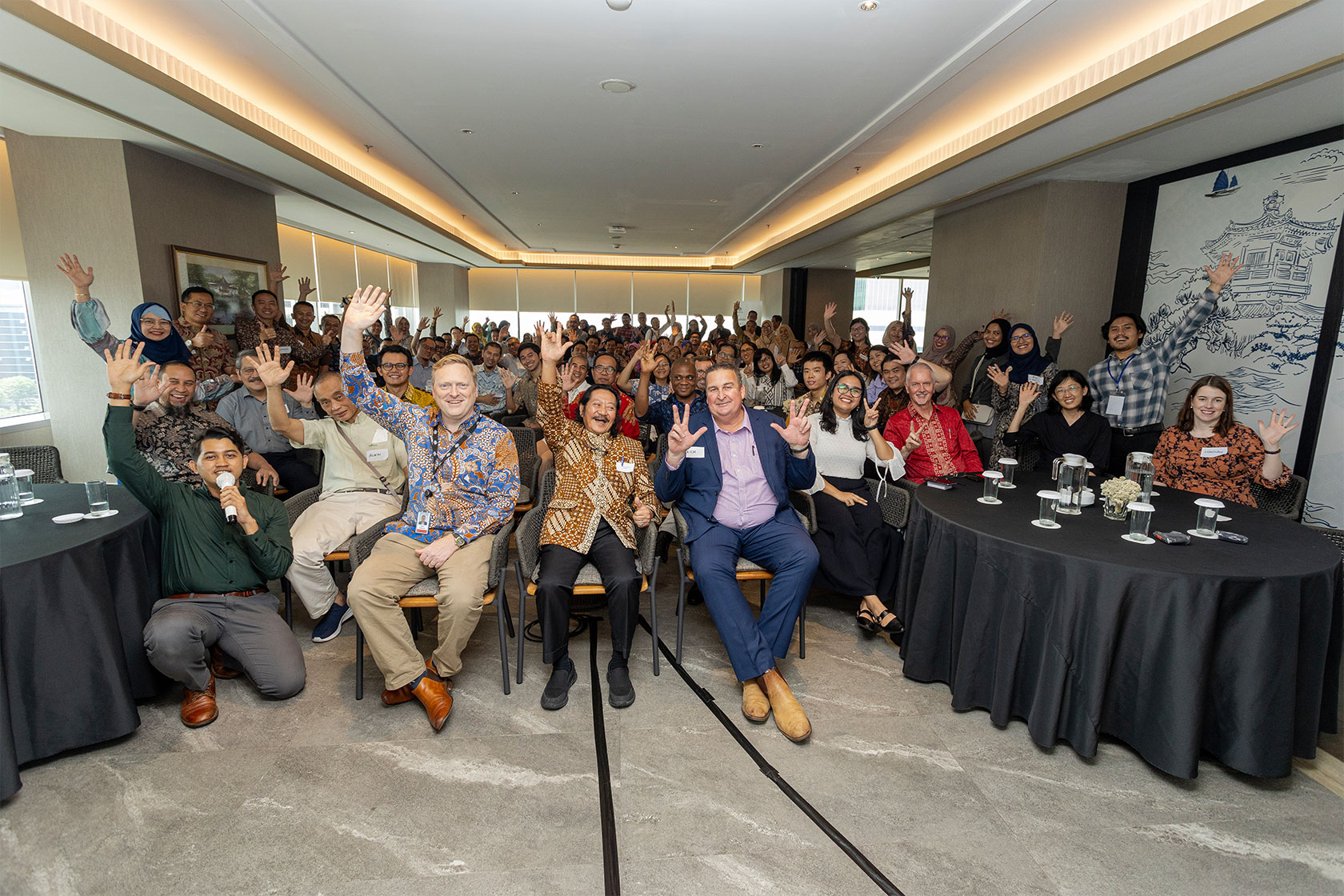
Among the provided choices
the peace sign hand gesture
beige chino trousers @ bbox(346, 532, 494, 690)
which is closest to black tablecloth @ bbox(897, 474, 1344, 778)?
the peace sign hand gesture

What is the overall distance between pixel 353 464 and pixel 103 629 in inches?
55.3

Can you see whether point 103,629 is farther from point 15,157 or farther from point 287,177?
point 287,177

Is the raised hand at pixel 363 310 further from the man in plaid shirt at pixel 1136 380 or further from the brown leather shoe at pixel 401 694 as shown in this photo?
the man in plaid shirt at pixel 1136 380

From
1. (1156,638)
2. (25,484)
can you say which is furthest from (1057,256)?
(25,484)

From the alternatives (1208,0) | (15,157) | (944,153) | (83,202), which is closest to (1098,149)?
(944,153)

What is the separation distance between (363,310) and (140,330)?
3.03 m

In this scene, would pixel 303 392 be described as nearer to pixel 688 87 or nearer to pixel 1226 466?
pixel 688 87

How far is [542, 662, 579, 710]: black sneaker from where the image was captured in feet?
8.95

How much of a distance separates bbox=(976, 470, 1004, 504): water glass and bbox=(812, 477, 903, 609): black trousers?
24.0 inches

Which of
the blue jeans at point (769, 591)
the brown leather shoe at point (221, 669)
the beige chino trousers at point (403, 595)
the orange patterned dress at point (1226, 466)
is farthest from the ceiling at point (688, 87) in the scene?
the brown leather shoe at point (221, 669)

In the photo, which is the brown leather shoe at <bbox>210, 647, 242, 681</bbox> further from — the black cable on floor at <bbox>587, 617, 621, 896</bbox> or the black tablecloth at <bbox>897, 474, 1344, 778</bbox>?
the black tablecloth at <bbox>897, 474, 1344, 778</bbox>

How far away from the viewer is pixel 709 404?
320cm

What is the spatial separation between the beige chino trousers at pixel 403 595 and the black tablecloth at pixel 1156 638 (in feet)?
6.93

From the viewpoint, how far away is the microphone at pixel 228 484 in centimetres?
249
